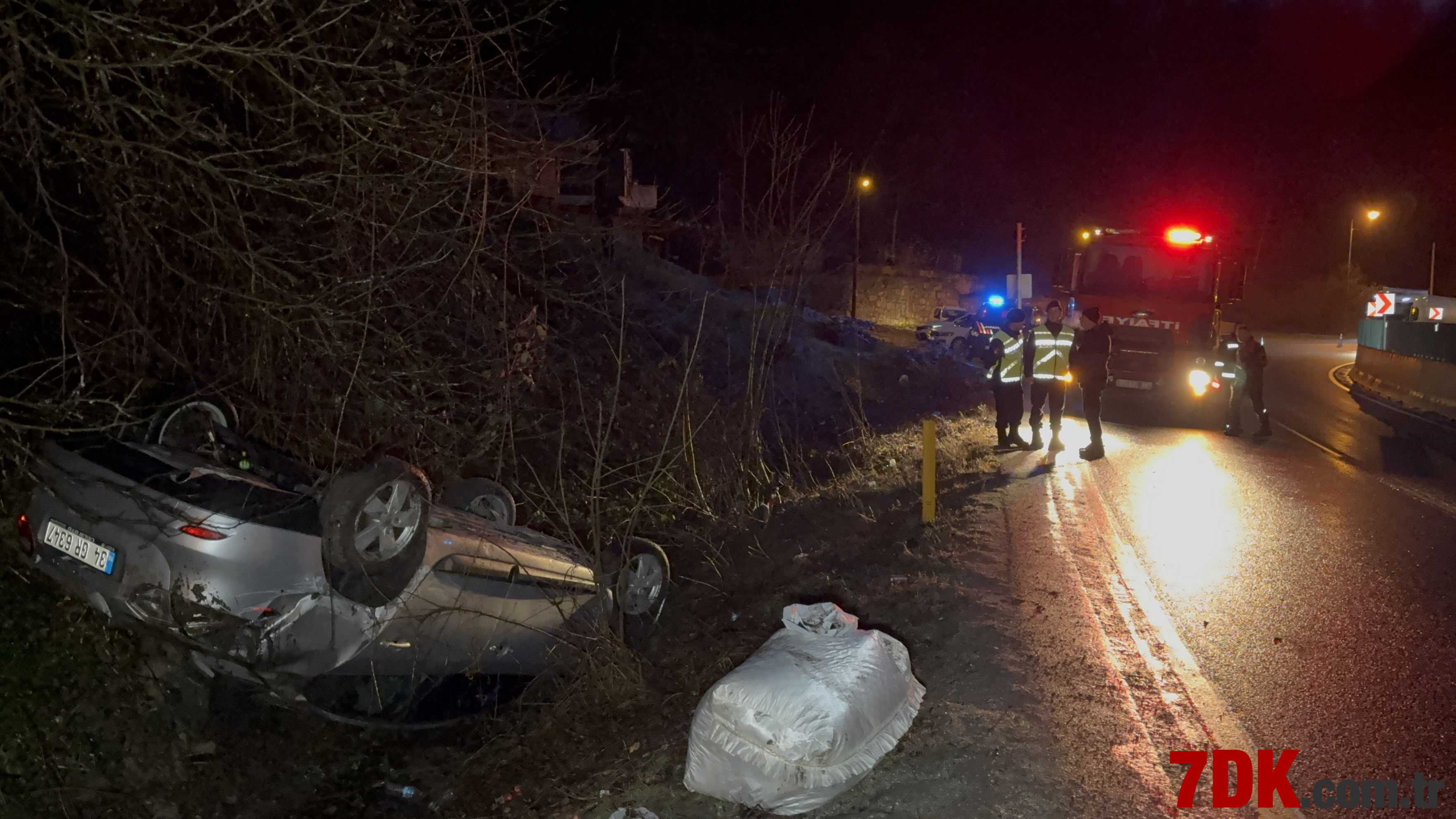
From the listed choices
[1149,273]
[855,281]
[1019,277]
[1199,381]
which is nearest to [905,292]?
[855,281]

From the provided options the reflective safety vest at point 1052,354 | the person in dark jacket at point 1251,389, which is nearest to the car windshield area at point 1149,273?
the person in dark jacket at point 1251,389

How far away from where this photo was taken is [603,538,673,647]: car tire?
609 cm

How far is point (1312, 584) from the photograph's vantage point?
6684 millimetres

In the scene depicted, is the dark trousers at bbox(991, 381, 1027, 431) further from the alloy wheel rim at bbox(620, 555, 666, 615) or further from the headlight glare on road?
the alloy wheel rim at bbox(620, 555, 666, 615)

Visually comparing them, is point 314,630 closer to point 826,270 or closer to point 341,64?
point 341,64

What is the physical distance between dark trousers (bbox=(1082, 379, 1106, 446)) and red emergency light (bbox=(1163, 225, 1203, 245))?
6280 millimetres

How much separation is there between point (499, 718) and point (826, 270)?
130 ft

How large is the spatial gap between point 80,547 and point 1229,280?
15.9m

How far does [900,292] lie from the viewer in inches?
1893

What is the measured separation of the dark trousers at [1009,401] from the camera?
37.3ft

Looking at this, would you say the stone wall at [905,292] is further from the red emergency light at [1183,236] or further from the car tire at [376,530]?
the car tire at [376,530]

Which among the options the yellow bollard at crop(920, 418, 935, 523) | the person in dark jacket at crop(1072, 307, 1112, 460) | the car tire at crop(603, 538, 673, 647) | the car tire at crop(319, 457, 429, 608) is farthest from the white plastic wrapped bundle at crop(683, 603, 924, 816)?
the person in dark jacket at crop(1072, 307, 1112, 460)

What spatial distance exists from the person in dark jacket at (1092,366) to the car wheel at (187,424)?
8772mm

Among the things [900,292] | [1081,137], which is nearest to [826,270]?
[900,292]
